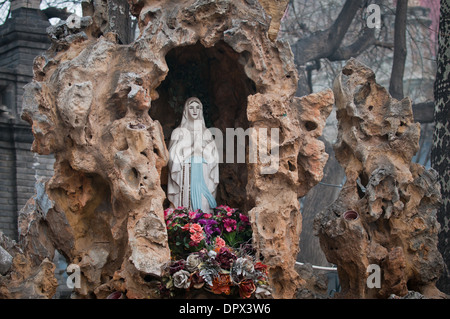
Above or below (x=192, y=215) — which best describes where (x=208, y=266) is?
below

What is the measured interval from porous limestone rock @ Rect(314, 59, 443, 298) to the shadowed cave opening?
1507 millimetres

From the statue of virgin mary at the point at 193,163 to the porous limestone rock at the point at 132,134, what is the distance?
62 centimetres

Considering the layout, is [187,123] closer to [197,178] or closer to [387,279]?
[197,178]

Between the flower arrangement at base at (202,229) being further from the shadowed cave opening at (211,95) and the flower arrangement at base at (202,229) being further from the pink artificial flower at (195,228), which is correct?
the shadowed cave opening at (211,95)

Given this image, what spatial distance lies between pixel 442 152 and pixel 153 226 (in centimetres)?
582

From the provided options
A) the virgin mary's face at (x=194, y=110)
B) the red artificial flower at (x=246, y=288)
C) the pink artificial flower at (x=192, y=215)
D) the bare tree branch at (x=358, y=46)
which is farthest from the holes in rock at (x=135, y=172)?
the bare tree branch at (x=358, y=46)

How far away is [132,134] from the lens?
39.5 ft

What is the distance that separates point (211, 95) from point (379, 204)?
3245 millimetres

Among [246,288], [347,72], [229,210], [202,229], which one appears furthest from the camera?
[347,72]

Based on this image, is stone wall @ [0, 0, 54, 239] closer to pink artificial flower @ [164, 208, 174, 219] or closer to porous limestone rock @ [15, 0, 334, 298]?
porous limestone rock @ [15, 0, 334, 298]

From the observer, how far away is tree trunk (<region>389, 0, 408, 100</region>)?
18594mm

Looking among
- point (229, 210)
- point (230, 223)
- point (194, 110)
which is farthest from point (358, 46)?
point (230, 223)

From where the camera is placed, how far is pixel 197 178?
515 inches

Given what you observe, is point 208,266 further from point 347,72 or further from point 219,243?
point 347,72
